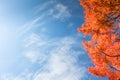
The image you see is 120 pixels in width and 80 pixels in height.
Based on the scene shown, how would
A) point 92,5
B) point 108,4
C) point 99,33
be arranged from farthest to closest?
point 99,33, point 92,5, point 108,4

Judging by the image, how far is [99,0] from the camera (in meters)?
12.9

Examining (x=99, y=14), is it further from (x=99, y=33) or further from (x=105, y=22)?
(x=99, y=33)

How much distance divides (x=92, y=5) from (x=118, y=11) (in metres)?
1.71

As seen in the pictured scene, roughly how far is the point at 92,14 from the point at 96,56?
113 inches

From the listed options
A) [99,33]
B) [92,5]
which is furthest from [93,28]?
[92,5]

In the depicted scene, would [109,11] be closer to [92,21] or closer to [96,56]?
[92,21]

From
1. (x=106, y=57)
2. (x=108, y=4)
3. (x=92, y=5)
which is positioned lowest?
(x=106, y=57)

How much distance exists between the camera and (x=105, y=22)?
1295 cm

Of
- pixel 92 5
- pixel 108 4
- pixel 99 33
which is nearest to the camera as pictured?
pixel 108 4

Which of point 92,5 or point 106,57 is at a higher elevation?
point 92,5

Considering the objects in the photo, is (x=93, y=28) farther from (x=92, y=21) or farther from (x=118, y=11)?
(x=118, y=11)

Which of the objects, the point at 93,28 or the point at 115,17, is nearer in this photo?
the point at 115,17

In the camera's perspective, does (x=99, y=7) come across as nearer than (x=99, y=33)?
Yes

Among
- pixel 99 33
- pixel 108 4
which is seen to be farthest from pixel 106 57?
pixel 108 4
